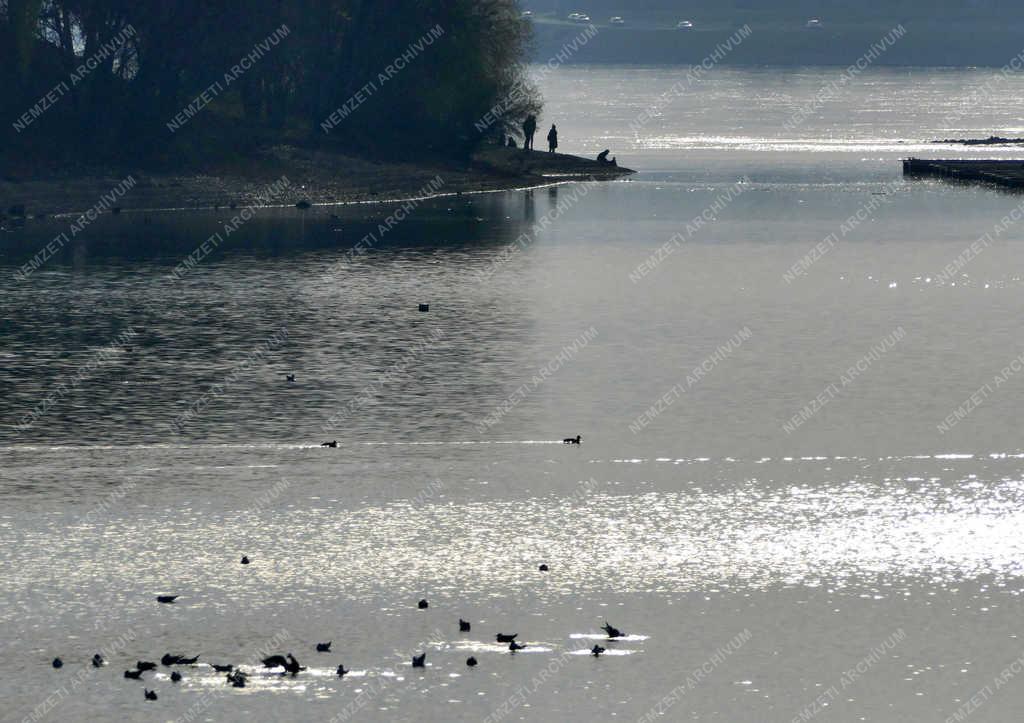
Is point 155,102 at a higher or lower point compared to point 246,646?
higher

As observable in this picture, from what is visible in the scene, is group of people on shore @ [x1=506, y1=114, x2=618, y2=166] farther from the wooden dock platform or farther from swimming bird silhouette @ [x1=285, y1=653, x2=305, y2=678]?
swimming bird silhouette @ [x1=285, y1=653, x2=305, y2=678]

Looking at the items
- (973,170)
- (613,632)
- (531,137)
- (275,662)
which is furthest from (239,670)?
(973,170)

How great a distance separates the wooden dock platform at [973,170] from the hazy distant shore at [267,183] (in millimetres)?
22194

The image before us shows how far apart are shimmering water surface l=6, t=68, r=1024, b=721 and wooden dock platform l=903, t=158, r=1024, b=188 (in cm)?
4556

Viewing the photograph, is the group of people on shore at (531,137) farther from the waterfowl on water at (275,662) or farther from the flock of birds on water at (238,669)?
the waterfowl on water at (275,662)

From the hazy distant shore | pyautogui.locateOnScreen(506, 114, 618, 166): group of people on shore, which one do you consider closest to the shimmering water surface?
the hazy distant shore

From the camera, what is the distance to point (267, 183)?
8931 centimetres

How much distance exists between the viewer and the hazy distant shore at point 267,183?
263ft

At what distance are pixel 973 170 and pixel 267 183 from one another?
46.5 m

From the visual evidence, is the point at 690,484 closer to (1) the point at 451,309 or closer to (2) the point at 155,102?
(1) the point at 451,309

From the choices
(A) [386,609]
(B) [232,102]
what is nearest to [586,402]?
(A) [386,609]

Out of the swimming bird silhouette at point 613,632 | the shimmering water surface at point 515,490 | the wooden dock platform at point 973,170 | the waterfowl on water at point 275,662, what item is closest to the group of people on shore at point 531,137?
the wooden dock platform at point 973,170

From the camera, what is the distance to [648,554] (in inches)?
1009

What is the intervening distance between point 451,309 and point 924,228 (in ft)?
108
